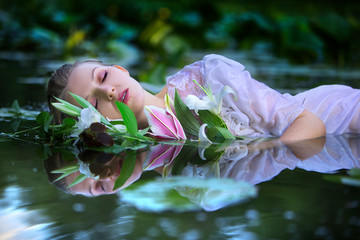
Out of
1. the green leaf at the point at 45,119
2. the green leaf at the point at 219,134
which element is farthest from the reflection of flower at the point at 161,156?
the green leaf at the point at 45,119

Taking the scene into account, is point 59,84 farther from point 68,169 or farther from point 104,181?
point 104,181

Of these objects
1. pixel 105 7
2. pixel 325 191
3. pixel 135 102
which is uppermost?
pixel 105 7

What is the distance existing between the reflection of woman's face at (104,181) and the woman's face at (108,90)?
1.16ft

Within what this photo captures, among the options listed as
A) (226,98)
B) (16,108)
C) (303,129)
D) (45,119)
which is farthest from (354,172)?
(16,108)

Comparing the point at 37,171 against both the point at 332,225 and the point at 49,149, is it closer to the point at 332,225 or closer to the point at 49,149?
the point at 49,149

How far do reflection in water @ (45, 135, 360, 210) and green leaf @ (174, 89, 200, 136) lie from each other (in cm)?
9

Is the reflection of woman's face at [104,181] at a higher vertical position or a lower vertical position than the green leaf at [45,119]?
lower

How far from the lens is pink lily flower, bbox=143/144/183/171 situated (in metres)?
1.23

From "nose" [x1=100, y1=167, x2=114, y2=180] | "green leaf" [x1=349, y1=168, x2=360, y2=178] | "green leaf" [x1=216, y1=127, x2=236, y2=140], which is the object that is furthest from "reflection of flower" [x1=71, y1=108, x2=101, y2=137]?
"green leaf" [x1=349, y1=168, x2=360, y2=178]

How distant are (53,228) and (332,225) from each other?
43cm

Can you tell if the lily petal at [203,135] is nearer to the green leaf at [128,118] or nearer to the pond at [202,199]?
the pond at [202,199]

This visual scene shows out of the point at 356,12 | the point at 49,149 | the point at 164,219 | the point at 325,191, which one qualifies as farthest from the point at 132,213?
the point at 356,12

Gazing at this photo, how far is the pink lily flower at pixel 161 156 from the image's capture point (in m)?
1.23

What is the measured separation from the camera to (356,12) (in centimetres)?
688
